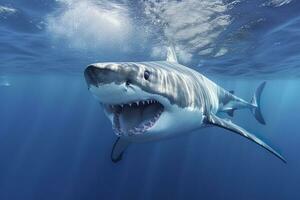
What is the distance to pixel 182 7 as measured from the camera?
10.6 m

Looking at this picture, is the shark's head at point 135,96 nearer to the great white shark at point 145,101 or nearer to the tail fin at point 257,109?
the great white shark at point 145,101

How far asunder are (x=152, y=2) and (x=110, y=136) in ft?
81.5

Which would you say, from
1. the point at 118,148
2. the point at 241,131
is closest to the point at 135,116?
the point at 241,131

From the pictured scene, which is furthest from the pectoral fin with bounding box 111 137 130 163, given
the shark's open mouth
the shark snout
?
the shark snout

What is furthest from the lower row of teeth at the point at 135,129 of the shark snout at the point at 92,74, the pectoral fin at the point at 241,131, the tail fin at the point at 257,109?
the tail fin at the point at 257,109

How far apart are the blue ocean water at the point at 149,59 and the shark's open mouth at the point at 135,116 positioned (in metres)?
2.45

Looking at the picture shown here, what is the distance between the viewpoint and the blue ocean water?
1123cm

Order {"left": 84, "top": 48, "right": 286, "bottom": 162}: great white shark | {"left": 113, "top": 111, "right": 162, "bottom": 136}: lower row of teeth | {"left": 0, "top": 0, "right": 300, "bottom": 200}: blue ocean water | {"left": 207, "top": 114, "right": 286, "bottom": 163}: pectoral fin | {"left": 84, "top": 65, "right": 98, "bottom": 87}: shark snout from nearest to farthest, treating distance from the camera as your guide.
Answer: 1. {"left": 84, "top": 65, "right": 98, "bottom": 87}: shark snout
2. {"left": 84, "top": 48, "right": 286, "bottom": 162}: great white shark
3. {"left": 113, "top": 111, "right": 162, "bottom": 136}: lower row of teeth
4. {"left": 207, "top": 114, "right": 286, "bottom": 163}: pectoral fin
5. {"left": 0, "top": 0, "right": 300, "bottom": 200}: blue ocean water

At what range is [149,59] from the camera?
20844mm

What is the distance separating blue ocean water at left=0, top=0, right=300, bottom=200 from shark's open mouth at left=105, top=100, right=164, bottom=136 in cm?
245

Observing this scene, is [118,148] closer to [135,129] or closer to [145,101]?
[135,129]

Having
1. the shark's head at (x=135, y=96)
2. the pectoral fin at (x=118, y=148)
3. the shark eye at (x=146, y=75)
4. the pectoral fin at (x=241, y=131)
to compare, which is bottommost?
the pectoral fin at (x=118, y=148)

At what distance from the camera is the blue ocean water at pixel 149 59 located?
442 inches

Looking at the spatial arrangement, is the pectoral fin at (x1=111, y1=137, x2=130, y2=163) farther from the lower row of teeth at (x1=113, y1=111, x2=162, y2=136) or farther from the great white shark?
the lower row of teeth at (x1=113, y1=111, x2=162, y2=136)
